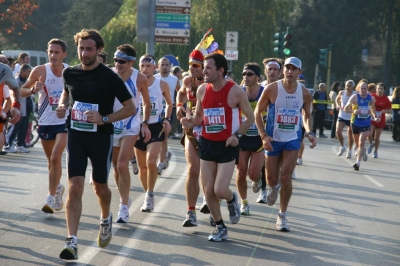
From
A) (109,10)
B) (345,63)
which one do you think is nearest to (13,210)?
(109,10)

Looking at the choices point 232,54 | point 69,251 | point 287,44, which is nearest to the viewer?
point 69,251

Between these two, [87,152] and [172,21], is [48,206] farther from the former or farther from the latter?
[172,21]

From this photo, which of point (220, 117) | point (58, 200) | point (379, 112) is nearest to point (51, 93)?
point (58, 200)

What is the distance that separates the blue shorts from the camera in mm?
9477

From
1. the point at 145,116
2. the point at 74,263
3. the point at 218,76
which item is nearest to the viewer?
the point at 74,263

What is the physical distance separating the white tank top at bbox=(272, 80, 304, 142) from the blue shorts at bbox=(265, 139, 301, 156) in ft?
0.16

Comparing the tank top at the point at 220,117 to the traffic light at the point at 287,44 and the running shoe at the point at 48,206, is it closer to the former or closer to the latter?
the running shoe at the point at 48,206

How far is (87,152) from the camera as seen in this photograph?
24.2ft

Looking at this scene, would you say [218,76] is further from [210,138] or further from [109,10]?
[109,10]

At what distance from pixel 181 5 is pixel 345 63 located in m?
41.6

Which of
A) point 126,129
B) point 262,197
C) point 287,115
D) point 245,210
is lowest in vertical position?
point 262,197

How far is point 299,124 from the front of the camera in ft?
31.8

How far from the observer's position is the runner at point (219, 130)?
841 centimetres

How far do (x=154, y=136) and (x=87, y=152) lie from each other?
3.56 m
